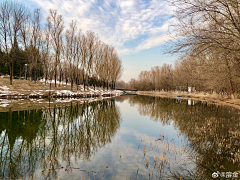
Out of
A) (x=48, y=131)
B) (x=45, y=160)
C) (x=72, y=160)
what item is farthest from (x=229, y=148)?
(x=48, y=131)

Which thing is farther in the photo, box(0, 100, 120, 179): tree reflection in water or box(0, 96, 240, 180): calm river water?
box(0, 100, 120, 179): tree reflection in water

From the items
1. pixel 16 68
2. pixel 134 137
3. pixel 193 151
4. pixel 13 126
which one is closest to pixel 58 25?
pixel 16 68

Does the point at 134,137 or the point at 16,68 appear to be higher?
the point at 16,68

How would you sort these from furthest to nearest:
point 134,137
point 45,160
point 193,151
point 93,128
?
point 93,128, point 134,137, point 193,151, point 45,160

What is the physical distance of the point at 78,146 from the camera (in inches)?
240

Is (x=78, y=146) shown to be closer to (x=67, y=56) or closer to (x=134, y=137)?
(x=134, y=137)

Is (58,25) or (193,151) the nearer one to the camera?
(193,151)

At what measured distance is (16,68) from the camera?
4219cm

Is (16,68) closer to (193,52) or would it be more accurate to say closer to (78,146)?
(78,146)

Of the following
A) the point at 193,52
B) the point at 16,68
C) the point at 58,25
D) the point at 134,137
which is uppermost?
the point at 58,25

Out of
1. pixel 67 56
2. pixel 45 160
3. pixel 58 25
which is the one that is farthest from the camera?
pixel 67 56

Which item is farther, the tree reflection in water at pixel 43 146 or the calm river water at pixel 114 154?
the tree reflection in water at pixel 43 146

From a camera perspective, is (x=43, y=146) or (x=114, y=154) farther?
(x=43, y=146)

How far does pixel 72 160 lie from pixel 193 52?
6.52m
